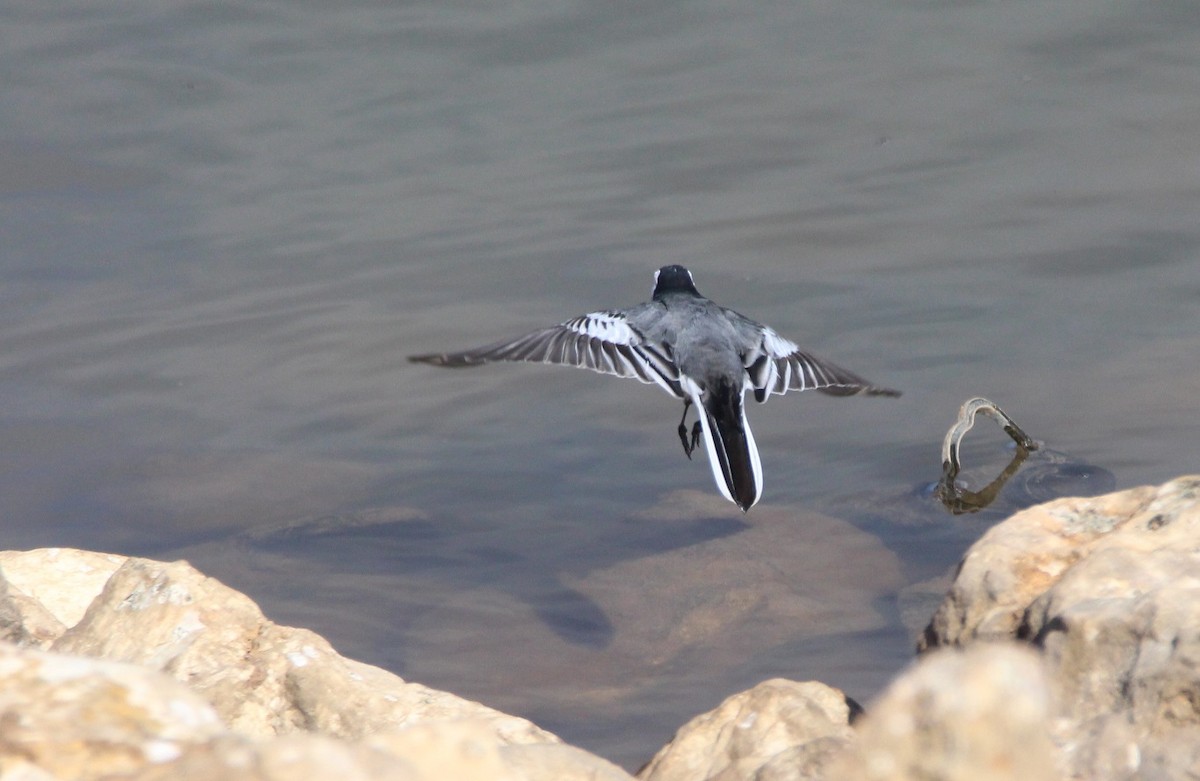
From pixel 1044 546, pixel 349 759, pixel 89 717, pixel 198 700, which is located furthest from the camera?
pixel 1044 546

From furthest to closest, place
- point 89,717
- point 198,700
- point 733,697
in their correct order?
1. point 733,697
2. point 198,700
3. point 89,717

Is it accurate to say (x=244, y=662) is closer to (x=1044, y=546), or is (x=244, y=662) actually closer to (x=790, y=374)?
(x=1044, y=546)

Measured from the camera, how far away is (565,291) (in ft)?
35.8

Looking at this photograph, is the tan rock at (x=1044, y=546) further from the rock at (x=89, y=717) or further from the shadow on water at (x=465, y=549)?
the shadow on water at (x=465, y=549)

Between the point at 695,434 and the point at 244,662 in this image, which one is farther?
the point at 695,434

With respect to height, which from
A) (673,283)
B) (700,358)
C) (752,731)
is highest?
(673,283)

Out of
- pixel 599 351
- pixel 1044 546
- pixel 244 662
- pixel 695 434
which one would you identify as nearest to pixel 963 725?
pixel 1044 546

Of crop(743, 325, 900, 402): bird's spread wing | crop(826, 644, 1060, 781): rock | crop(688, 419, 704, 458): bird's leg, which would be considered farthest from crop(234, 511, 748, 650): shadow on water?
crop(826, 644, 1060, 781): rock

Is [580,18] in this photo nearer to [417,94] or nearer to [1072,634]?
[417,94]

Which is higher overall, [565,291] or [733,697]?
[733,697]

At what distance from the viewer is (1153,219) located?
11.2m

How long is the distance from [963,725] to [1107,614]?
5.18 ft

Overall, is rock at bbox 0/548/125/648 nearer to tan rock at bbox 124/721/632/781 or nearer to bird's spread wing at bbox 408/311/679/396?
bird's spread wing at bbox 408/311/679/396

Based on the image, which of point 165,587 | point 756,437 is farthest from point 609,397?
point 165,587
